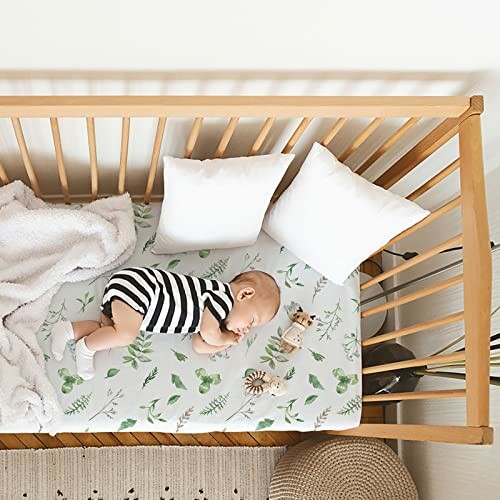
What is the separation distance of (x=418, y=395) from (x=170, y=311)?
0.61 meters

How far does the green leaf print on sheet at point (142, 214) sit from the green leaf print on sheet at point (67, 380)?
0.42 metres

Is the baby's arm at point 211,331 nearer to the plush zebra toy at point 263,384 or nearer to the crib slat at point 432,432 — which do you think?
the plush zebra toy at point 263,384

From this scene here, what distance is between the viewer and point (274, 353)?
189cm

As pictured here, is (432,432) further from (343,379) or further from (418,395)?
(343,379)

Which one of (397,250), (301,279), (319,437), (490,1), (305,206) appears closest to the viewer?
(490,1)

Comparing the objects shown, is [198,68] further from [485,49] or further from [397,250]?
[397,250]

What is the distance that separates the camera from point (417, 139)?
1.88 meters

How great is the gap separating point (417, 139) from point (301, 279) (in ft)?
1.52

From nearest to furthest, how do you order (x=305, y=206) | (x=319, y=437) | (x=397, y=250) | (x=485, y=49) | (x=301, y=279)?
(x=485, y=49) < (x=305, y=206) < (x=301, y=279) < (x=319, y=437) < (x=397, y=250)

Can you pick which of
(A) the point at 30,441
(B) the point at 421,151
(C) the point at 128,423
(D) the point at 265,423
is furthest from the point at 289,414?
(A) the point at 30,441

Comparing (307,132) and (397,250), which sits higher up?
(307,132)

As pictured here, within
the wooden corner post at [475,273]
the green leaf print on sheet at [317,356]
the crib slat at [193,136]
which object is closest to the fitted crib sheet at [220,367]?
the green leaf print on sheet at [317,356]

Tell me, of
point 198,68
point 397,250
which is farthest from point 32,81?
point 397,250

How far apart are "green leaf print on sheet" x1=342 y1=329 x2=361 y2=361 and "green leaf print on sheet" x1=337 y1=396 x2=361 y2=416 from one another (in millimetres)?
103
